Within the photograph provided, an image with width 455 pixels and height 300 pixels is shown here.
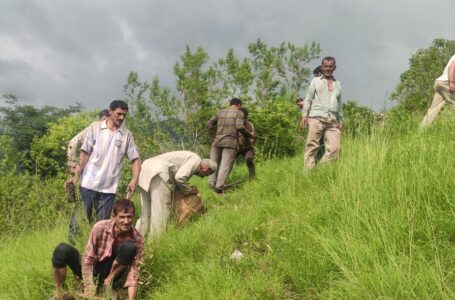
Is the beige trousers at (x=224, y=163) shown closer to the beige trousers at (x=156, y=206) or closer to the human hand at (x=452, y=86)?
the beige trousers at (x=156, y=206)

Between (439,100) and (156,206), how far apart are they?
378 centimetres

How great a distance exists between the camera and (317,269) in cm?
272

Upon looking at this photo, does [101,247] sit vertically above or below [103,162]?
below

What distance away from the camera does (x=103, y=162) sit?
4.25m

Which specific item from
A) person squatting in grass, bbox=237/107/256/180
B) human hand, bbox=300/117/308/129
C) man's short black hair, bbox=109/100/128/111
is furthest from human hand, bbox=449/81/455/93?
man's short black hair, bbox=109/100/128/111

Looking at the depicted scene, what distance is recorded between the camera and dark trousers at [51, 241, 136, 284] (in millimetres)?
3330

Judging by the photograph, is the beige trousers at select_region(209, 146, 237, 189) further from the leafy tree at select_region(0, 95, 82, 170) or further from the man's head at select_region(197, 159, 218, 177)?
the leafy tree at select_region(0, 95, 82, 170)

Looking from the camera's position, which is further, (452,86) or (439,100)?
(439,100)

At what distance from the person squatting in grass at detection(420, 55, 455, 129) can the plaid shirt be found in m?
3.63

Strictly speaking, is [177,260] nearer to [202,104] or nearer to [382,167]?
[382,167]

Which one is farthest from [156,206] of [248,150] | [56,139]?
[56,139]

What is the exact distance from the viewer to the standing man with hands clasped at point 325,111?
211 inches

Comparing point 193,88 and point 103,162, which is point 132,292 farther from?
point 193,88

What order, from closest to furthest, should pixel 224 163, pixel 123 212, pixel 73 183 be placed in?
pixel 123 212
pixel 73 183
pixel 224 163
